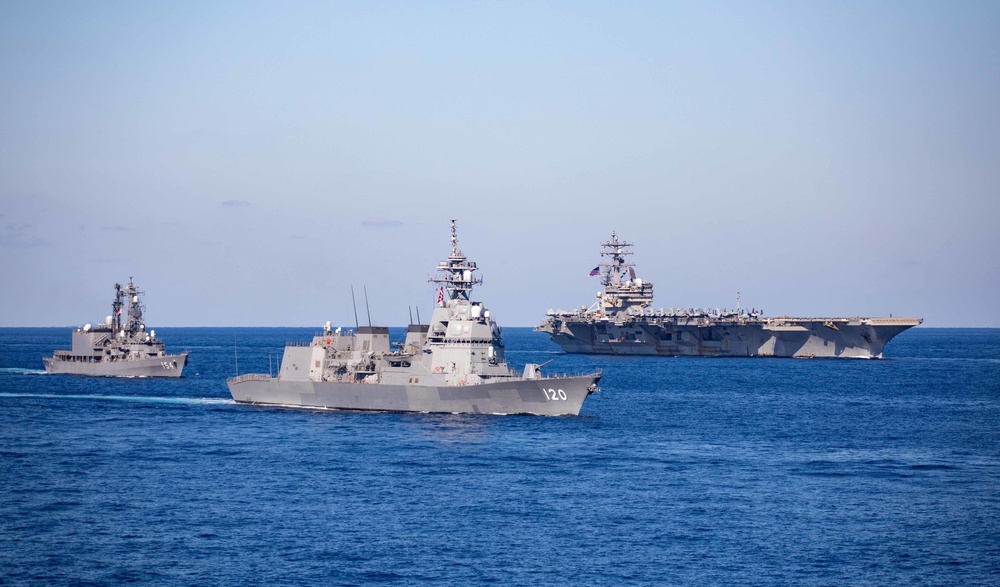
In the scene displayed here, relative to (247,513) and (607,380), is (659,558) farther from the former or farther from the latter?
(607,380)

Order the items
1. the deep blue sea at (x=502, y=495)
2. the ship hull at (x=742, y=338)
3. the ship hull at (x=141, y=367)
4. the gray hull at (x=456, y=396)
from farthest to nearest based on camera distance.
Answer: the ship hull at (x=742, y=338) → the ship hull at (x=141, y=367) → the gray hull at (x=456, y=396) → the deep blue sea at (x=502, y=495)

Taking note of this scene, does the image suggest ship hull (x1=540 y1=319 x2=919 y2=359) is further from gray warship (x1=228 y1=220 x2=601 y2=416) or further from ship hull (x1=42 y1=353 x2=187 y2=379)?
gray warship (x1=228 y1=220 x2=601 y2=416)

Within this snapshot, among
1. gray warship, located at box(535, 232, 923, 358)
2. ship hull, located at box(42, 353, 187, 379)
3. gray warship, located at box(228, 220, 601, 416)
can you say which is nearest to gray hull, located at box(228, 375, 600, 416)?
gray warship, located at box(228, 220, 601, 416)

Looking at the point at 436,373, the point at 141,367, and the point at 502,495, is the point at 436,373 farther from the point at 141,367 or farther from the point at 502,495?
the point at 141,367

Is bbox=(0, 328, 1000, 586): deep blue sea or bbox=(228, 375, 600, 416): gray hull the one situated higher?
bbox=(228, 375, 600, 416): gray hull

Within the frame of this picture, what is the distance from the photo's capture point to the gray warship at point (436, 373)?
40.5 metres

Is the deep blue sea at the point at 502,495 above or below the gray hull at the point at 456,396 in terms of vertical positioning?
below

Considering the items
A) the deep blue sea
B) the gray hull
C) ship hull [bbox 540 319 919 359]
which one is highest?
ship hull [bbox 540 319 919 359]

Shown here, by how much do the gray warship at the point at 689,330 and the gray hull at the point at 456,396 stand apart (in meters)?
44.8

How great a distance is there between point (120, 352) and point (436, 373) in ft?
111

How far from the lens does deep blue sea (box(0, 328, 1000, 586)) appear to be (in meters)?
20.6

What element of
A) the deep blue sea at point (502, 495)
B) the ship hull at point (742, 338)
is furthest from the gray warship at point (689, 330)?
the deep blue sea at point (502, 495)

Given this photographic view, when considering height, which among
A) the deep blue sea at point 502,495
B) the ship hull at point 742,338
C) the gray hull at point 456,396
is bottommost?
the deep blue sea at point 502,495

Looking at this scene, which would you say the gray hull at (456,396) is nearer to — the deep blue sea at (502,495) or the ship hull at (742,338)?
the deep blue sea at (502,495)
